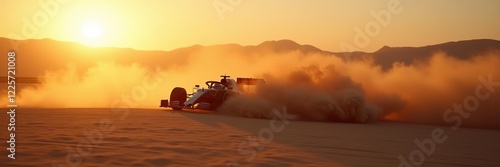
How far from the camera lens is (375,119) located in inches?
774

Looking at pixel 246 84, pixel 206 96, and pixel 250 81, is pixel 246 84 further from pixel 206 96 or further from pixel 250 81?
pixel 206 96

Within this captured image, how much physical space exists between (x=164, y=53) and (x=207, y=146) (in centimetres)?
12492

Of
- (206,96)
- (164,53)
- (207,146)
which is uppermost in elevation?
(164,53)

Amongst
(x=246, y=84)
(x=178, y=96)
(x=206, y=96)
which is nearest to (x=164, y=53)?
(x=246, y=84)

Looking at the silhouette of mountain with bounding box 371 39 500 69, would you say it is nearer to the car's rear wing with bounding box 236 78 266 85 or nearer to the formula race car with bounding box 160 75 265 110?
the car's rear wing with bounding box 236 78 266 85

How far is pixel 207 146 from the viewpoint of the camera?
9195 millimetres

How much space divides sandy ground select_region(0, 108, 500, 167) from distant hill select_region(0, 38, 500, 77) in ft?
248

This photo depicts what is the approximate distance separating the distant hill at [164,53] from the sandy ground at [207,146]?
7556 cm

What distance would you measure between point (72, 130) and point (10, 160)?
13.0 feet

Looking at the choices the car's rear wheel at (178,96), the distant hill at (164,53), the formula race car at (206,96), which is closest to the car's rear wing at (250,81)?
the formula race car at (206,96)

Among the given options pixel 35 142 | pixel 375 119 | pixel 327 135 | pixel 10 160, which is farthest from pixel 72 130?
pixel 375 119

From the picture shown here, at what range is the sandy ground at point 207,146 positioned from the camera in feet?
24.8

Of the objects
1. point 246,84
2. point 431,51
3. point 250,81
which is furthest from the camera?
point 431,51

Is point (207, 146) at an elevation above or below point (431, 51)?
below
